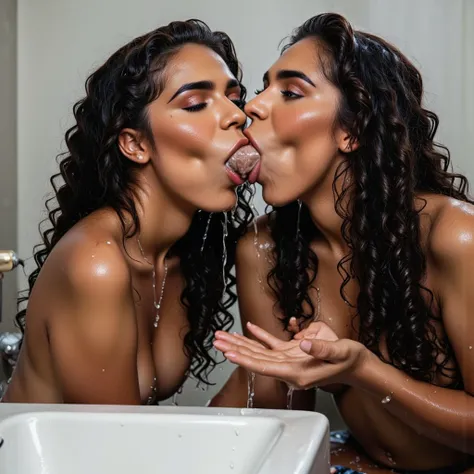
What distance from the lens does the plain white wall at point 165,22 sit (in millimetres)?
1200

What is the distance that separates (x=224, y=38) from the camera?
123cm

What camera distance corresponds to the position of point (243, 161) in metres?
1.17

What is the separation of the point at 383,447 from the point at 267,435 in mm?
469

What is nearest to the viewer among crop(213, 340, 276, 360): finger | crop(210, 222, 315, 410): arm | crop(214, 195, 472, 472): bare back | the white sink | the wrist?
the white sink

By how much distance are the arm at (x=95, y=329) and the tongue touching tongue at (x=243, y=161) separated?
0.22 metres

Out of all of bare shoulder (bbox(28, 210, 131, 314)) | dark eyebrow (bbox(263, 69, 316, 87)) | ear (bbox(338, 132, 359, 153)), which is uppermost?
dark eyebrow (bbox(263, 69, 316, 87))

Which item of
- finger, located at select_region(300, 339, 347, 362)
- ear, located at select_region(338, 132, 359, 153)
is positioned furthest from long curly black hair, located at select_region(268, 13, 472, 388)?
finger, located at select_region(300, 339, 347, 362)

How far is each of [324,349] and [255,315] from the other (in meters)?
0.40

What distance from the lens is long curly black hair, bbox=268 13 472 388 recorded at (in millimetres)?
1136

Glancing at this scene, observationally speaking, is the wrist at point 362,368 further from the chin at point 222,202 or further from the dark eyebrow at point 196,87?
the dark eyebrow at point 196,87

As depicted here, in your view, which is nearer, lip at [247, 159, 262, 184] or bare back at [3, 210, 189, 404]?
bare back at [3, 210, 189, 404]

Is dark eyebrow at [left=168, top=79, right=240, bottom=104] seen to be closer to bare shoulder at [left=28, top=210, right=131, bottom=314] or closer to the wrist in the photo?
bare shoulder at [left=28, top=210, right=131, bottom=314]

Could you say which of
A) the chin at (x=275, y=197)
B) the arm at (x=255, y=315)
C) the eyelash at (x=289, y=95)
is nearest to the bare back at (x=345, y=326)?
the arm at (x=255, y=315)

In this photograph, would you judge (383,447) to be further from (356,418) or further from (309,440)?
(309,440)
